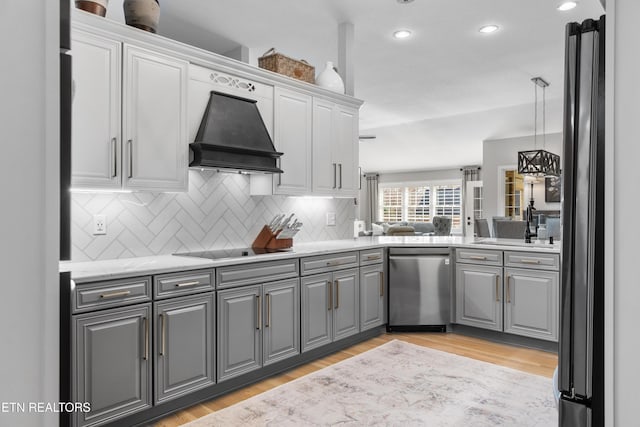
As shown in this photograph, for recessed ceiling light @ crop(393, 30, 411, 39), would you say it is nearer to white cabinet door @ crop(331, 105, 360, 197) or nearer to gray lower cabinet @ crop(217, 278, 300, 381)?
white cabinet door @ crop(331, 105, 360, 197)

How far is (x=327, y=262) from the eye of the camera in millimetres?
3504

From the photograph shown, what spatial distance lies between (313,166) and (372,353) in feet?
5.64

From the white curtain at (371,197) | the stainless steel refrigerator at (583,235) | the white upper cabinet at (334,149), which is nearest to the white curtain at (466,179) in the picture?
the white curtain at (371,197)

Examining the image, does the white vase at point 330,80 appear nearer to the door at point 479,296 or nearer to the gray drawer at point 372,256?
the gray drawer at point 372,256

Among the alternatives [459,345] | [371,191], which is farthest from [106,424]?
[371,191]

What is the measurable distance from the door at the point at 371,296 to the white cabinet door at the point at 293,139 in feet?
3.13

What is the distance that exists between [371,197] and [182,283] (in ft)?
37.9

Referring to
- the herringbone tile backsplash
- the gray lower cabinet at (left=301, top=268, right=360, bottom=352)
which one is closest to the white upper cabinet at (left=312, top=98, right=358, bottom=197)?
the herringbone tile backsplash

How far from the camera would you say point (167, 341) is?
8.00 feet

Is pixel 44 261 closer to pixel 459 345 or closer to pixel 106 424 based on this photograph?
pixel 106 424

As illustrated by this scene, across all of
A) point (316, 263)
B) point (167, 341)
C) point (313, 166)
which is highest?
point (313, 166)

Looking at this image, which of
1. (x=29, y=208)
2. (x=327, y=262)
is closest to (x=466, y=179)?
(x=327, y=262)

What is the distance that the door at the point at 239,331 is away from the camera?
272 centimetres

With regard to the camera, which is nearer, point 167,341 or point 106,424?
point 106,424
